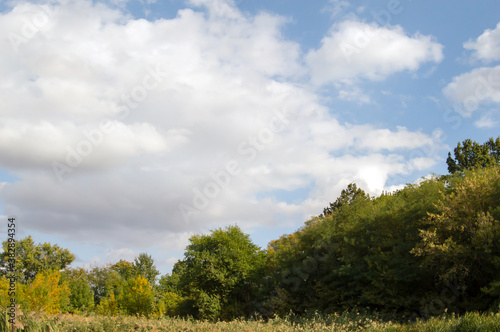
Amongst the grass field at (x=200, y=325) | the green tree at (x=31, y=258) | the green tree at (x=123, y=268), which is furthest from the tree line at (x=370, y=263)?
the green tree at (x=123, y=268)

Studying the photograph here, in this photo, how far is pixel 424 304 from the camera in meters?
22.6

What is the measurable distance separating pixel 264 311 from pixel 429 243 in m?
17.3

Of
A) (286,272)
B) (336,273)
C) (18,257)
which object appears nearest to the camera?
(336,273)

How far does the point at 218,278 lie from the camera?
3691 cm

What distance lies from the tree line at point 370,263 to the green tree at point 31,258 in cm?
1571

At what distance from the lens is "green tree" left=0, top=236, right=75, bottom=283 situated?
197 ft

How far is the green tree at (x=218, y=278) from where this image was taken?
121ft

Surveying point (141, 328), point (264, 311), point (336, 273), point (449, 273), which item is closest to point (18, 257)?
point (264, 311)

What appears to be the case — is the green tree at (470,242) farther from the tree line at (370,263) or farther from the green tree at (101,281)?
the green tree at (101,281)

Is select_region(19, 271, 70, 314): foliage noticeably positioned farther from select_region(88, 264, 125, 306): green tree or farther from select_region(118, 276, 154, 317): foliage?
select_region(88, 264, 125, 306): green tree

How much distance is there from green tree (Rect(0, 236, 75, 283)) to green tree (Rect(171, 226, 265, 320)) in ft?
105

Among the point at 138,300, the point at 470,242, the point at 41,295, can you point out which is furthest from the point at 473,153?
the point at 41,295

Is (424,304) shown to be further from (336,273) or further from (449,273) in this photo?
(336,273)

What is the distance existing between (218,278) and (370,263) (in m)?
16.5
